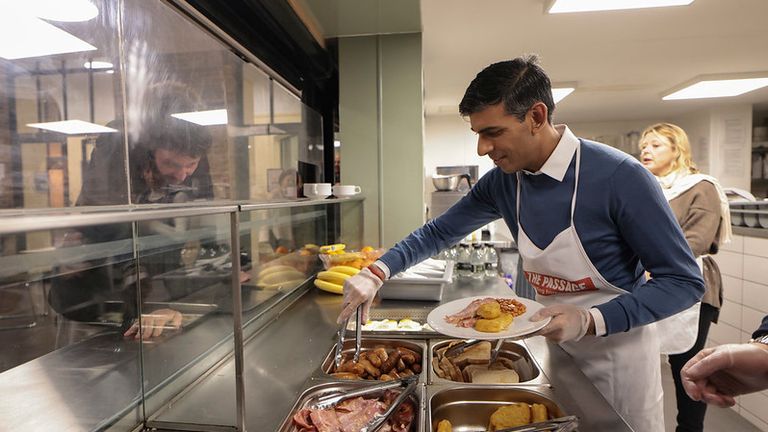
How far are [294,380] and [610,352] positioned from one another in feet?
3.00

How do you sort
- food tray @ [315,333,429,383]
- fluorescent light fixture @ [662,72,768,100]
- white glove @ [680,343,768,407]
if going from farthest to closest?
fluorescent light fixture @ [662,72,768,100] → food tray @ [315,333,429,383] → white glove @ [680,343,768,407]

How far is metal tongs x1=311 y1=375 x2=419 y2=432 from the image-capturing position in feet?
3.20

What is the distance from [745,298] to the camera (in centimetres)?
296

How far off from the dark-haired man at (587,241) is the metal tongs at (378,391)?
25 cm

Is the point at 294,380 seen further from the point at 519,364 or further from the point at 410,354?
the point at 519,364

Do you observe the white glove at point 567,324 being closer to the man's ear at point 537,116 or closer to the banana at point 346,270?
the man's ear at point 537,116

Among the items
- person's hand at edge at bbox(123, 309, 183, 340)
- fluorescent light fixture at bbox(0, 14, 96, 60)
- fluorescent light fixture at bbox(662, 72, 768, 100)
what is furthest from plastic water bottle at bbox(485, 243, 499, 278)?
fluorescent light fixture at bbox(662, 72, 768, 100)

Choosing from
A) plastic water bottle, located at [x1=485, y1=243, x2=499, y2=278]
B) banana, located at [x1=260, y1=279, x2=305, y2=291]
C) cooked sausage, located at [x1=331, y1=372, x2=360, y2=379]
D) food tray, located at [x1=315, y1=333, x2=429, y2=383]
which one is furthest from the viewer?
plastic water bottle, located at [x1=485, y1=243, x2=499, y2=278]

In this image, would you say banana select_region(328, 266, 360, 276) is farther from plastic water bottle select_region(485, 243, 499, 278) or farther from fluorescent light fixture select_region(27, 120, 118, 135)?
fluorescent light fixture select_region(27, 120, 118, 135)

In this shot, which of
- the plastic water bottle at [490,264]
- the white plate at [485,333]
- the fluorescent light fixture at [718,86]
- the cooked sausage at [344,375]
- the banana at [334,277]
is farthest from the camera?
the fluorescent light fixture at [718,86]

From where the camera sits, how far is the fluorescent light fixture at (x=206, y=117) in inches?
51.4

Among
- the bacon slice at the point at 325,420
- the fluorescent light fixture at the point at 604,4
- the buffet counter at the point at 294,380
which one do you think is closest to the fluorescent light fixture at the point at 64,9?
the buffet counter at the point at 294,380

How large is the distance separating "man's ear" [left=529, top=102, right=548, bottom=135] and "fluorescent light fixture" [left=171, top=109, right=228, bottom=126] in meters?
1.02

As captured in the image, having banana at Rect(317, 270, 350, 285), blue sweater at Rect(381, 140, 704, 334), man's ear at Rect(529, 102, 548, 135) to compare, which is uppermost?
man's ear at Rect(529, 102, 548, 135)
